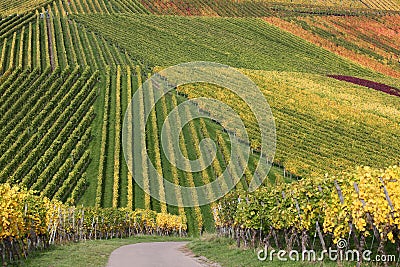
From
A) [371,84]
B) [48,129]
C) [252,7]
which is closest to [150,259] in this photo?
[48,129]

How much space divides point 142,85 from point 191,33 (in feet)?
116

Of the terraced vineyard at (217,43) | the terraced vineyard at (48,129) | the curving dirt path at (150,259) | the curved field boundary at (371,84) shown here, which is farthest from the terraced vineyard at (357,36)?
the curving dirt path at (150,259)

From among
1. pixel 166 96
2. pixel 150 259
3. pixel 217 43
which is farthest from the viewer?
pixel 217 43

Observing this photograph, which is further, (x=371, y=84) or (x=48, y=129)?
(x=371, y=84)

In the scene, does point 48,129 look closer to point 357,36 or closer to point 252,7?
point 357,36

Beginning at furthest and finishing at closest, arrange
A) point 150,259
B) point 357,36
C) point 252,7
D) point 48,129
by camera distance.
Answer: point 252,7 → point 357,36 → point 48,129 → point 150,259

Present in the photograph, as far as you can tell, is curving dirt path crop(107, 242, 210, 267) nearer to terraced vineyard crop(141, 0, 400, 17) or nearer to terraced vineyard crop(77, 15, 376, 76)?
terraced vineyard crop(77, 15, 376, 76)

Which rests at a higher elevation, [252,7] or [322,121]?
[252,7]

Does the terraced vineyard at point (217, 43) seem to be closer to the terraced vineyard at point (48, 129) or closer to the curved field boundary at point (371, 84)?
the curved field boundary at point (371, 84)

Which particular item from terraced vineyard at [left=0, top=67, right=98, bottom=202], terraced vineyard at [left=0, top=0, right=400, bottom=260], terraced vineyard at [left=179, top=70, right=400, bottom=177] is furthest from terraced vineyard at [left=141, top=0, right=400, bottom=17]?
terraced vineyard at [left=0, top=67, right=98, bottom=202]

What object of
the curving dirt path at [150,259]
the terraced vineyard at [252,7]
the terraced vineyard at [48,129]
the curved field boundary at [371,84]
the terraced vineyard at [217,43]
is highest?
the terraced vineyard at [252,7]

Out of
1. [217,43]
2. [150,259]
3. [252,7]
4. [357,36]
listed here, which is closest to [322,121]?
[217,43]

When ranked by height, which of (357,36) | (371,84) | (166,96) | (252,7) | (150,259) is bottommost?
(150,259)

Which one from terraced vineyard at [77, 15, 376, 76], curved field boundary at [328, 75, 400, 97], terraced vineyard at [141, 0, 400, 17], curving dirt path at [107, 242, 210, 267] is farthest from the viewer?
terraced vineyard at [141, 0, 400, 17]
